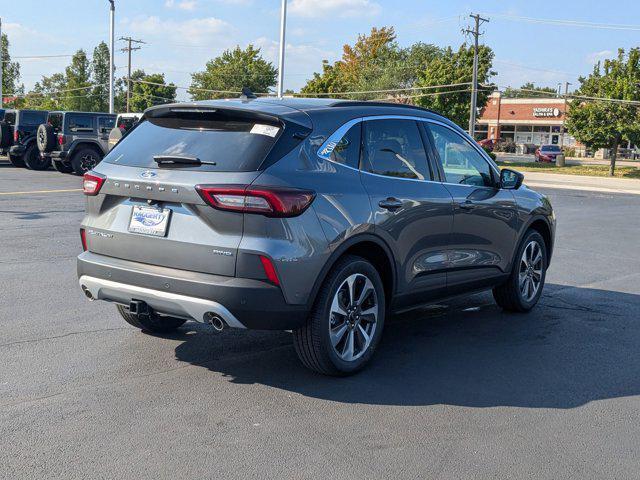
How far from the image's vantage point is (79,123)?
22.9m

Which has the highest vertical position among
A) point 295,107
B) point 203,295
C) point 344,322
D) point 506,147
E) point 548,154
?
point 506,147

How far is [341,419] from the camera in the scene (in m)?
4.20

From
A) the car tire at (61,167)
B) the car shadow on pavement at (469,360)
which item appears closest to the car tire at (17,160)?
the car tire at (61,167)

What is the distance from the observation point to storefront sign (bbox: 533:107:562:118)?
84812 millimetres

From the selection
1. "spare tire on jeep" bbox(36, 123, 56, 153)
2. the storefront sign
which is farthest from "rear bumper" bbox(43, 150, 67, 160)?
the storefront sign

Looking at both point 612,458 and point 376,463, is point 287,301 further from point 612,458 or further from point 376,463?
point 612,458

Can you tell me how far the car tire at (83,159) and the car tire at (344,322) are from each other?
62.4ft

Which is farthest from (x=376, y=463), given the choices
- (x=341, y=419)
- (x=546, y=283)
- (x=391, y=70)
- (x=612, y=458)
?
(x=391, y=70)

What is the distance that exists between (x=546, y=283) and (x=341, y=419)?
503 centimetres

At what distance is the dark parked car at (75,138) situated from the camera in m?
22.6

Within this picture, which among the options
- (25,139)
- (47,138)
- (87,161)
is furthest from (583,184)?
(25,139)

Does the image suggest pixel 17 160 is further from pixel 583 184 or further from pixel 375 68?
pixel 375 68

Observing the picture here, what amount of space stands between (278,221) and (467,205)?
7.18 ft

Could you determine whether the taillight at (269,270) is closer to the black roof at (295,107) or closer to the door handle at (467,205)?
the black roof at (295,107)
